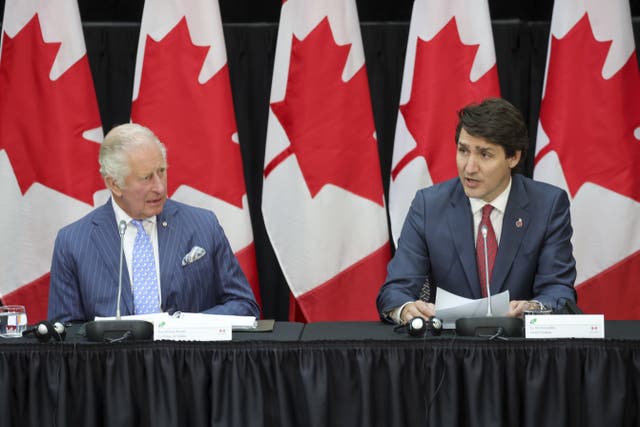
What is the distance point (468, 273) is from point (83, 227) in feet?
4.72

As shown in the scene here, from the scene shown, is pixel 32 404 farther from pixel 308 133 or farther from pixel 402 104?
pixel 402 104

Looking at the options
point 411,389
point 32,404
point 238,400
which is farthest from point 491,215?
point 32,404

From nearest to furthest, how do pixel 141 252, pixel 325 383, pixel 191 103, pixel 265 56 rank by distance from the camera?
pixel 325 383 → pixel 141 252 → pixel 191 103 → pixel 265 56

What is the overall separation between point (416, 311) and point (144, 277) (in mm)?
1013

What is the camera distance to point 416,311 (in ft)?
9.92

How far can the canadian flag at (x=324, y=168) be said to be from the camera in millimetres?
4363

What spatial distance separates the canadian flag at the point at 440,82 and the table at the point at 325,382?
1.79m

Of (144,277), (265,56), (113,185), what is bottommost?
(144,277)

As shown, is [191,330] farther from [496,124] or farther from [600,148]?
[600,148]

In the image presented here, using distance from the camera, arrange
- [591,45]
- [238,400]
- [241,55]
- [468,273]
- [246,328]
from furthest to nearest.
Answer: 1. [241,55]
2. [591,45]
3. [468,273]
4. [246,328]
5. [238,400]

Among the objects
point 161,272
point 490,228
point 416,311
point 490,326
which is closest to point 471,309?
point 490,326

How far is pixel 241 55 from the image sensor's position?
15.8 feet

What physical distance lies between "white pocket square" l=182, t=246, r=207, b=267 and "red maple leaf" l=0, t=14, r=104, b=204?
1171mm

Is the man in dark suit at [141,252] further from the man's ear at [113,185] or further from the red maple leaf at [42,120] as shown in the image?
the red maple leaf at [42,120]
